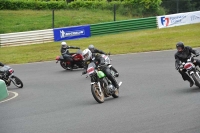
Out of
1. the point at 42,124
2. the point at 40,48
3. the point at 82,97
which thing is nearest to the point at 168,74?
the point at 82,97

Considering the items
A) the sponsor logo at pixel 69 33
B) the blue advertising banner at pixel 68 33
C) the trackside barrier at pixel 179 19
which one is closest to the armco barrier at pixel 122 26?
the trackside barrier at pixel 179 19

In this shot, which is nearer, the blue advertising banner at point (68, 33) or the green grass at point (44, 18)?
the blue advertising banner at point (68, 33)

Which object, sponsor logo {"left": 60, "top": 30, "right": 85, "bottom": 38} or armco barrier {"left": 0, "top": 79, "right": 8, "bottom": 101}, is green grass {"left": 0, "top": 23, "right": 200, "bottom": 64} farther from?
armco barrier {"left": 0, "top": 79, "right": 8, "bottom": 101}

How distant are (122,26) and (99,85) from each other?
25504 mm

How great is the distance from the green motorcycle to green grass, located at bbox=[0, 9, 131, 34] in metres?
27.5

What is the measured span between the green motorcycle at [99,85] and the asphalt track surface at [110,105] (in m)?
0.21

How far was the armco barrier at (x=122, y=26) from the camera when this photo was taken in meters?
38.5

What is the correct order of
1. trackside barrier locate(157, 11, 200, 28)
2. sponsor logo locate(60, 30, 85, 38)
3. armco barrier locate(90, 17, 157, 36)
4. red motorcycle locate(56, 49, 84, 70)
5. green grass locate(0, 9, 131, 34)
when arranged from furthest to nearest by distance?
1. green grass locate(0, 9, 131, 34)
2. trackside barrier locate(157, 11, 200, 28)
3. armco barrier locate(90, 17, 157, 36)
4. sponsor logo locate(60, 30, 85, 38)
5. red motorcycle locate(56, 49, 84, 70)

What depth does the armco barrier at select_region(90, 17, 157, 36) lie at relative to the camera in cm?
3850

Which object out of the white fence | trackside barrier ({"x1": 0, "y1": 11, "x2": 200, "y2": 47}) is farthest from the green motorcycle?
the white fence

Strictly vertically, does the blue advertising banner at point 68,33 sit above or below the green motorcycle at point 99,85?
below

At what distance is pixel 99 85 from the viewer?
45.7 feet

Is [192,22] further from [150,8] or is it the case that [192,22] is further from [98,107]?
[98,107]

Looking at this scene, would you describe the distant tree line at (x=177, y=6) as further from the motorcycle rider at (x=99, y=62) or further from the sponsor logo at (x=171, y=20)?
the motorcycle rider at (x=99, y=62)
